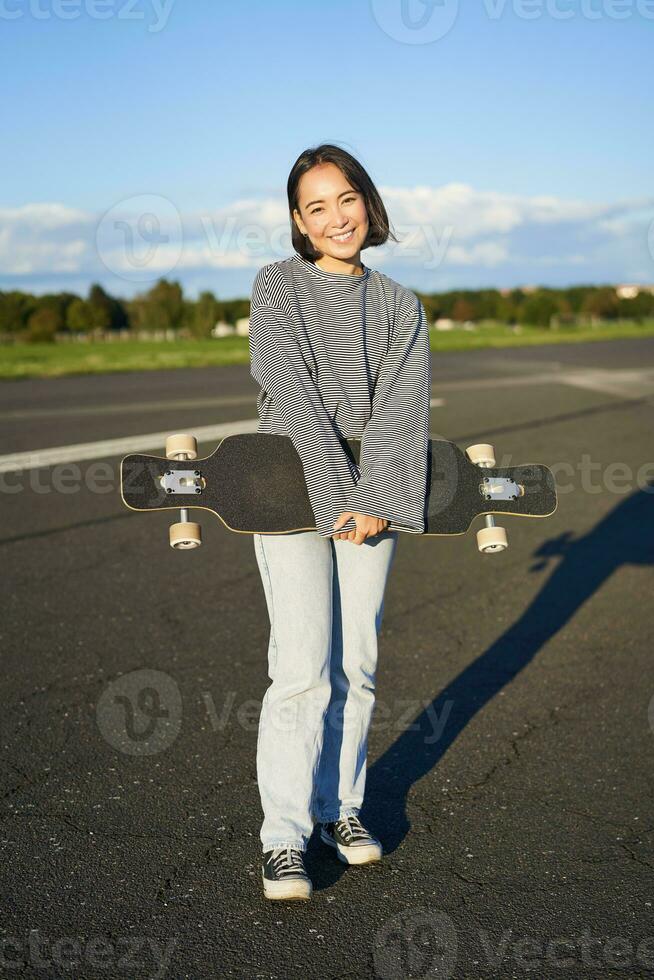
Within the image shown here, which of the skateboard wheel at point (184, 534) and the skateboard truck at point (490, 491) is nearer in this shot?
the skateboard wheel at point (184, 534)

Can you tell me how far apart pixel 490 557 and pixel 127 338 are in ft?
133

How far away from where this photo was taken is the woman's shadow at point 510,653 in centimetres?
371

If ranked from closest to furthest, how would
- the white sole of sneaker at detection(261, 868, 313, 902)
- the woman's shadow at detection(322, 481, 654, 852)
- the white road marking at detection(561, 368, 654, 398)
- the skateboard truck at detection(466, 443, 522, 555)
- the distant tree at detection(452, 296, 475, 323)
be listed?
the white sole of sneaker at detection(261, 868, 313, 902), the skateboard truck at detection(466, 443, 522, 555), the woman's shadow at detection(322, 481, 654, 852), the white road marking at detection(561, 368, 654, 398), the distant tree at detection(452, 296, 475, 323)

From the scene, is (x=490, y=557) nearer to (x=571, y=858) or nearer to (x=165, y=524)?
(x=165, y=524)

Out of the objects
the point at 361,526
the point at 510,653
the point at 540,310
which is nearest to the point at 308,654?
the point at 361,526

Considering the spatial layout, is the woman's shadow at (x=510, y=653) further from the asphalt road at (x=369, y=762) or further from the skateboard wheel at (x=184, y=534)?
the skateboard wheel at (x=184, y=534)

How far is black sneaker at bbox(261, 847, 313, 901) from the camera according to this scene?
9.52 feet

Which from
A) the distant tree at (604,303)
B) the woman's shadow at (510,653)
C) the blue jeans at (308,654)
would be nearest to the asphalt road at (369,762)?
the woman's shadow at (510,653)

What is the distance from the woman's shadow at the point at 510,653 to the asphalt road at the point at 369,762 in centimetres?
2

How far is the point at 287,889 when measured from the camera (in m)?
2.89

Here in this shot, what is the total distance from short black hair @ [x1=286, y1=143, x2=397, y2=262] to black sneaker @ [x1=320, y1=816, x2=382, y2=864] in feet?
5.75

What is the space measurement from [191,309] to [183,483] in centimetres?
2129

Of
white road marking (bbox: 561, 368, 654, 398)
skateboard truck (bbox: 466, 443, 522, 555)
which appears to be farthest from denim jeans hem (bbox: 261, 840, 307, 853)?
white road marking (bbox: 561, 368, 654, 398)

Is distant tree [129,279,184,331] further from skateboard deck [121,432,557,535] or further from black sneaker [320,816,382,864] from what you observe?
black sneaker [320,816,382,864]
